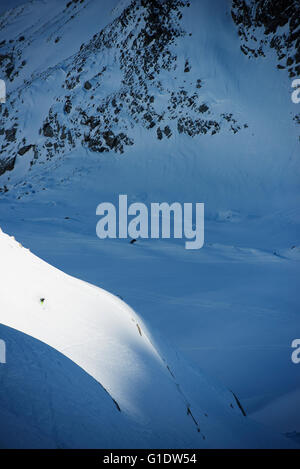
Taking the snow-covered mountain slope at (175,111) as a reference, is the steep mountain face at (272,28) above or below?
above

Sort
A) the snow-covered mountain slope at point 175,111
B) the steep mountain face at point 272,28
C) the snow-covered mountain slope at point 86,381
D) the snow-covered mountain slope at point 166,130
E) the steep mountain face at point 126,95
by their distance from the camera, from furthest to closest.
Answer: the steep mountain face at point 272,28
the steep mountain face at point 126,95
the snow-covered mountain slope at point 175,111
the snow-covered mountain slope at point 166,130
the snow-covered mountain slope at point 86,381

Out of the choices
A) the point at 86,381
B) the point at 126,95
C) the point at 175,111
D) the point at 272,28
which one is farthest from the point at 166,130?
the point at 86,381

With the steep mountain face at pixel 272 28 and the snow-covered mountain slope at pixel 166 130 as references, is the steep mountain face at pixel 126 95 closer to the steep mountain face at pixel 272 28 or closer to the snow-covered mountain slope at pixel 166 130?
the snow-covered mountain slope at pixel 166 130

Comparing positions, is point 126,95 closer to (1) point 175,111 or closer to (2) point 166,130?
(1) point 175,111

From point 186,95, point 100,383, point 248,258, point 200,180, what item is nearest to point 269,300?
point 248,258

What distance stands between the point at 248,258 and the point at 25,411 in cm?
1135

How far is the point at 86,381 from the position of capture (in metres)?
1.68

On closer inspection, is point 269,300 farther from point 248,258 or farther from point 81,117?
point 81,117

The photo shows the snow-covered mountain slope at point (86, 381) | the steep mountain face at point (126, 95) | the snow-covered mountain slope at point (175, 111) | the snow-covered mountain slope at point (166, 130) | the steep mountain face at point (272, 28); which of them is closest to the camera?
the snow-covered mountain slope at point (86, 381)

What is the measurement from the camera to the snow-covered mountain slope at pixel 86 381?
51.8 inches

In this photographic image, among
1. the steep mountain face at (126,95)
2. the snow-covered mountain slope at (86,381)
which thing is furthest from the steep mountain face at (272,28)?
the snow-covered mountain slope at (86,381)

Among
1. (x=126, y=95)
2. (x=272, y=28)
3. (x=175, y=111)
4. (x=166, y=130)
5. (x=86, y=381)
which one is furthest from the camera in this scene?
(x=272, y=28)

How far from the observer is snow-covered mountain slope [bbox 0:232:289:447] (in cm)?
131

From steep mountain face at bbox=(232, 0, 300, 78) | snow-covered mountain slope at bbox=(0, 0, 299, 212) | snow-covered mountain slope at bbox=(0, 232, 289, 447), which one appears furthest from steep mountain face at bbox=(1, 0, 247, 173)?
snow-covered mountain slope at bbox=(0, 232, 289, 447)
